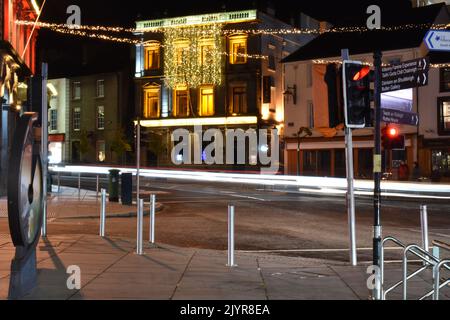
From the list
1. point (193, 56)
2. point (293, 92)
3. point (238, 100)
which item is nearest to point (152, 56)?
point (193, 56)

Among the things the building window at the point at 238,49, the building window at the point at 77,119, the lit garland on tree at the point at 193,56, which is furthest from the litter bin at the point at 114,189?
the building window at the point at 77,119

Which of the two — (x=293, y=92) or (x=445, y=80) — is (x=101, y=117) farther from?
(x=445, y=80)

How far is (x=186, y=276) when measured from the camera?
373 inches

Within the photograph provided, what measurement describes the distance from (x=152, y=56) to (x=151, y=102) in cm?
405

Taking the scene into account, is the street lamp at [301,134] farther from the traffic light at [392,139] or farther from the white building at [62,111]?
the traffic light at [392,139]

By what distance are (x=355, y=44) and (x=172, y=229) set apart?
110ft

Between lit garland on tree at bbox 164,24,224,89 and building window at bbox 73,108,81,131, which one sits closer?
lit garland on tree at bbox 164,24,224,89

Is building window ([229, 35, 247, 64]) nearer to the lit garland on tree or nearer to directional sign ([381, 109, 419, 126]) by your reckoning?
the lit garland on tree

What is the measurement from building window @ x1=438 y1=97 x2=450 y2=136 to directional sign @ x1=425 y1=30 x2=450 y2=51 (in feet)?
115

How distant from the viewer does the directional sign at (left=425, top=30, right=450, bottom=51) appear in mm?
8326

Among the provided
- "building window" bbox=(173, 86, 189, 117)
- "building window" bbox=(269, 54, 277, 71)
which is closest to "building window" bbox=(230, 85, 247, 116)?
"building window" bbox=(269, 54, 277, 71)

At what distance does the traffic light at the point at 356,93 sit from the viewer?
963cm
